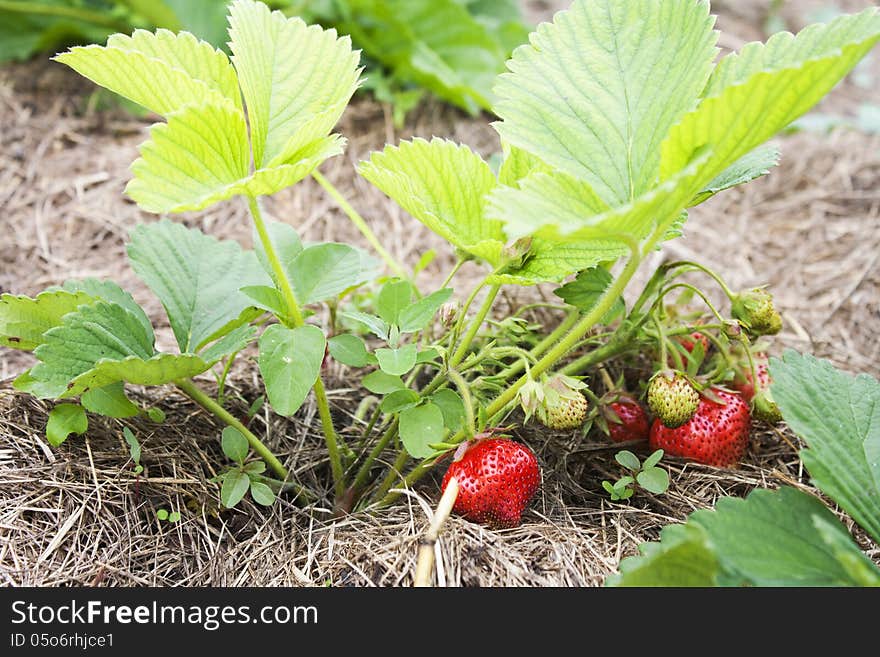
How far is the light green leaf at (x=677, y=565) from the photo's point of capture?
919 millimetres

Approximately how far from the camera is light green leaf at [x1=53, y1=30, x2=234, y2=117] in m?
1.01

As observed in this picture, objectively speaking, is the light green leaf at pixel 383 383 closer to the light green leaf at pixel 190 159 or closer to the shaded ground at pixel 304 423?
the shaded ground at pixel 304 423

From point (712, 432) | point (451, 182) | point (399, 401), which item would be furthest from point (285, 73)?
point (712, 432)

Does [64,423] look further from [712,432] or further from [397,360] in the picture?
[712,432]

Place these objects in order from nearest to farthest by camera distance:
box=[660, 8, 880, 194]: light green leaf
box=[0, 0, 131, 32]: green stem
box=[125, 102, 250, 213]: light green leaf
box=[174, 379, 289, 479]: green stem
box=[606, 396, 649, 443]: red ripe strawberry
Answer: box=[660, 8, 880, 194]: light green leaf → box=[125, 102, 250, 213]: light green leaf → box=[174, 379, 289, 479]: green stem → box=[606, 396, 649, 443]: red ripe strawberry → box=[0, 0, 131, 32]: green stem

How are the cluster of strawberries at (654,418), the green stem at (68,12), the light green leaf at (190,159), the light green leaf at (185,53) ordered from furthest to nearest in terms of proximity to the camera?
the green stem at (68,12), the cluster of strawberries at (654,418), the light green leaf at (185,53), the light green leaf at (190,159)

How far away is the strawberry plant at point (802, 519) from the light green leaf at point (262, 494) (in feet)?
1.83

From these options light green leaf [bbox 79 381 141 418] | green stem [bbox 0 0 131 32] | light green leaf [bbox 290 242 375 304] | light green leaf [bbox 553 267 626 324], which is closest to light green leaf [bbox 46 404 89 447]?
light green leaf [bbox 79 381 141 418]

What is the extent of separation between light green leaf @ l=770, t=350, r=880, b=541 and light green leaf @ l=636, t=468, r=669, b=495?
23 centimetres

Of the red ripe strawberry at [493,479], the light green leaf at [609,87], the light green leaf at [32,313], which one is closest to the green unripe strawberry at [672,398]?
the red ripe strawberry at [493,479]

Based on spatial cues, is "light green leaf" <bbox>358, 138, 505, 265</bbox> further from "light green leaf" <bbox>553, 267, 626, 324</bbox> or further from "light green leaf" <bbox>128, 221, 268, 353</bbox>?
"light green leaf" <bbox>128, 221, 268, 353</bbox>

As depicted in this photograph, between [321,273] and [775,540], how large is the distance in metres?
0.73

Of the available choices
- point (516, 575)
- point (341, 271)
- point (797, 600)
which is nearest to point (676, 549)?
point (797, 600)

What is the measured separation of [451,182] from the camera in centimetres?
123
